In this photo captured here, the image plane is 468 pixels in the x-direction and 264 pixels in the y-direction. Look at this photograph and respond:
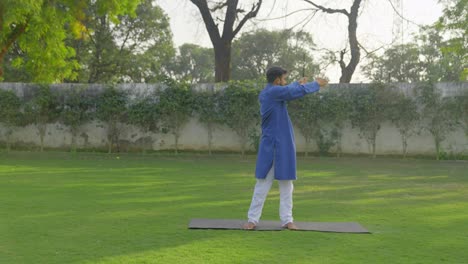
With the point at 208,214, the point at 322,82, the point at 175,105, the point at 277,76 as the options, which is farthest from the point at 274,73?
the point at 175,105

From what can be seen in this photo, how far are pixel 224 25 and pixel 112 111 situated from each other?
688 cm

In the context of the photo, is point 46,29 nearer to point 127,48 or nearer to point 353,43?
point 353,43

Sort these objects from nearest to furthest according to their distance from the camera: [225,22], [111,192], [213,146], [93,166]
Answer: [111,192] → [93,166] → [213,146] → [225,22]

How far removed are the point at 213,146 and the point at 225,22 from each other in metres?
6.52

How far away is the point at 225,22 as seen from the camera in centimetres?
2300

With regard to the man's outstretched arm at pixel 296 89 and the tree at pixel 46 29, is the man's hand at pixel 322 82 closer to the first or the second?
the man's outstretched arm at pixel 296 89

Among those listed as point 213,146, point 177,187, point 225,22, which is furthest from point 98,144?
point 177,187

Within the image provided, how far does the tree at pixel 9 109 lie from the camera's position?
18.0 meters

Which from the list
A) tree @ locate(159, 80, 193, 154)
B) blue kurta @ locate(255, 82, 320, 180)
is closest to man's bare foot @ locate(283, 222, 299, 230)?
blue kurta @ locate(255, 82, 320, 180)

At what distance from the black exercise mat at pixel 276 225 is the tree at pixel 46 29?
1070cm

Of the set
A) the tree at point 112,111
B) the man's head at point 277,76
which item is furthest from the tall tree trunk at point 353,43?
the man's head at point 277,76

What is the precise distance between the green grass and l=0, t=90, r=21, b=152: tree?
4.74m

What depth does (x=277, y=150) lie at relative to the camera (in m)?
6.23

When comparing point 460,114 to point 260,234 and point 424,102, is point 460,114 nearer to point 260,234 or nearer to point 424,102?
point 424,102
